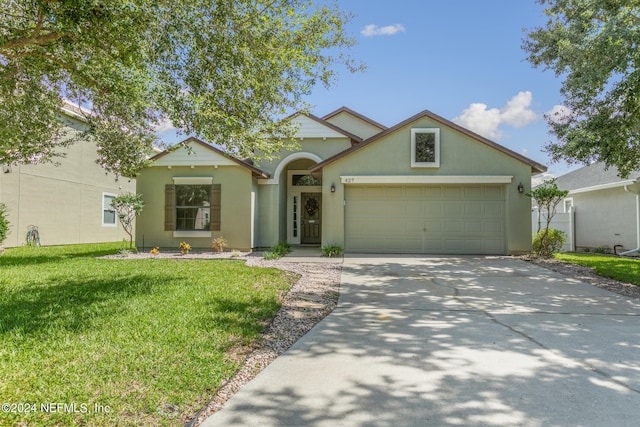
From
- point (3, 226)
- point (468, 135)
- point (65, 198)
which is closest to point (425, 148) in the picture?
point (468, 135)

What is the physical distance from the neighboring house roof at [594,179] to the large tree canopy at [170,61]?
1270cm

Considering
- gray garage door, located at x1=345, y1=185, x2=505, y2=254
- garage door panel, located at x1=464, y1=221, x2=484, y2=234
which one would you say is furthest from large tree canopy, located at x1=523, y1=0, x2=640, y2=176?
garage door panel, located at x1=464, y1=221, x2=484, y2=234

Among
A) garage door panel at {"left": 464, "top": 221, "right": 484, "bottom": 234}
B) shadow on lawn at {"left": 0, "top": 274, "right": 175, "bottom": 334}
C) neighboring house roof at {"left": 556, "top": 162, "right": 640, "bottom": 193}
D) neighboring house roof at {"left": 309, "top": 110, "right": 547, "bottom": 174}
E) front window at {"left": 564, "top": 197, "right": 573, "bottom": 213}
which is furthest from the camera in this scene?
front window at {"left": 564, "top": 197, "right": 573, "bottom": 213}

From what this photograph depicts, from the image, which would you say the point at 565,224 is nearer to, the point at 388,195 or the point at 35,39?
the point at 388,195

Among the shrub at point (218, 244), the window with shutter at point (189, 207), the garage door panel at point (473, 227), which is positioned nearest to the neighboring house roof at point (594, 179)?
the garage door panel at point (473, 227)

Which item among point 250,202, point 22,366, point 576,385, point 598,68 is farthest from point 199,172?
point 576,385

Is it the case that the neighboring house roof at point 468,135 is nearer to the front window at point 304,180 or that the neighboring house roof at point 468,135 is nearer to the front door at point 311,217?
the front window at point 304,180

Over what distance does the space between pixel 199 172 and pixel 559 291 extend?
11.7m

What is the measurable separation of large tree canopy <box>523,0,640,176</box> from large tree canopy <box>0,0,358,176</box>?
5.34m

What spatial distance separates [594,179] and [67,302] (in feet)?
66.2

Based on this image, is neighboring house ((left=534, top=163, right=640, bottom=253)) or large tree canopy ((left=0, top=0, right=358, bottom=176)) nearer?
large tree canopy ((left=0, top=0, right=358, bottom=176))

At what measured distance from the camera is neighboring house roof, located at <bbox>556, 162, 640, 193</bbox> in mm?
14578

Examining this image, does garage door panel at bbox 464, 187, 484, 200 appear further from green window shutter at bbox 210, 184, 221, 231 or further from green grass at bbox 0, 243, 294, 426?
green window shutter at bbox 210, 184, 221, 231

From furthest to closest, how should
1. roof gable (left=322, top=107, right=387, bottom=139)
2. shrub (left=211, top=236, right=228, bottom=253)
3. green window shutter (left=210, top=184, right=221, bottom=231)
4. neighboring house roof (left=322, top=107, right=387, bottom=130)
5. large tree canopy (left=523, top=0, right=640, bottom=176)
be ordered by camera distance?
roof gable (left=322, top=107, right=387, bottom=139) → neighboring house roof (left=322, top=107, right=387, bottom=130) → green window shutter (left=210, top=184, right=221, bottom=231) → shrub (left=211, top=236, right=228, bottom=253) → large tree canopy (left=523, top=0, right=640, bottom=176)
